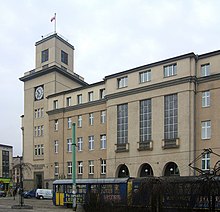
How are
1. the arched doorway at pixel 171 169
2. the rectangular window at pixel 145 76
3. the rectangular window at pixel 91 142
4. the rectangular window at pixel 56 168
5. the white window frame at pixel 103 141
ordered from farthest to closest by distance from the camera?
1. the rectangular window at pixel 56 168
2. the rectangular window at pixel 91 142
3. the white window frame at pixel 103 141
4. the rectangular window at pixel 145 76
5. the arched doorway at pixel 171 169

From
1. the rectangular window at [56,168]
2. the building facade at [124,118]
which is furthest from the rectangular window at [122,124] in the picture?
the rectangular window at [56,168]

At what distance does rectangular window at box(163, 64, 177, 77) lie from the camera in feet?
157

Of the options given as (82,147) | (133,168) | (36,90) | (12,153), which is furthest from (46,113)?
(12,153)

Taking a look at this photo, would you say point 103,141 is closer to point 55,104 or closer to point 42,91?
point 55,104

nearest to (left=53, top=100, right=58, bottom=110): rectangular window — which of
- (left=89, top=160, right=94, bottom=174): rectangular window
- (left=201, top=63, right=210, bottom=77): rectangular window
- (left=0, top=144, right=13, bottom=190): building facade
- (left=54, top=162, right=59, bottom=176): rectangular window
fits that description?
(left=54, top=162, right=59, bottom=176): rectangular window

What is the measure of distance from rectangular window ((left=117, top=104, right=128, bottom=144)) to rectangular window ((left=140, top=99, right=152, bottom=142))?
8.34ft

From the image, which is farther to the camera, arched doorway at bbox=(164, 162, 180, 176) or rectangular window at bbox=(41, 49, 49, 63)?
rectangular window at bbox=(41, 49, 49, 63)

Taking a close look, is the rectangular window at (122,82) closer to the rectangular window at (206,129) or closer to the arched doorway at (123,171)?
the arched doorway at (123,171)

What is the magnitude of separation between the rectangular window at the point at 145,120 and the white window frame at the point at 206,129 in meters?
6.94

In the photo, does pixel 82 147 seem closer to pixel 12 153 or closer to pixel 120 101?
pixel 120 101

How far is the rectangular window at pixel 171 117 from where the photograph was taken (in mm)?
47125

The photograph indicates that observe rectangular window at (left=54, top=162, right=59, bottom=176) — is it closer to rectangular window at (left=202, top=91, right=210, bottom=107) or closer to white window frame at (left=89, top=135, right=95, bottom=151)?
white window frame at (left=89, top=135, right=95, bottom=151)

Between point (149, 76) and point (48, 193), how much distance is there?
78.9ft

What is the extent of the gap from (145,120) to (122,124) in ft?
12.6
